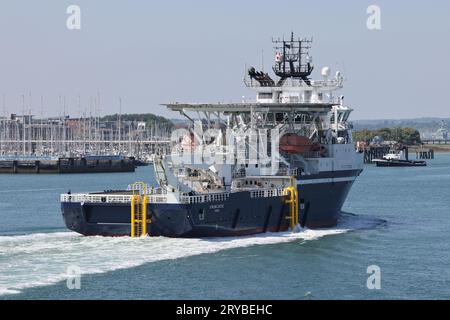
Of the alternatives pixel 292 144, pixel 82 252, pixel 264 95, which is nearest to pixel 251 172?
pixel 292 144

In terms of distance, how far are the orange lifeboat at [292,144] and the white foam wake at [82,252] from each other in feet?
14.3

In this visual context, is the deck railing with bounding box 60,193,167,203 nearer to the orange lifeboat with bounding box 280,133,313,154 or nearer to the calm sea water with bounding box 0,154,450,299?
the calm sea water with bounding box 0,154,450,299

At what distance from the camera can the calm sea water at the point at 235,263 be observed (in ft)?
111

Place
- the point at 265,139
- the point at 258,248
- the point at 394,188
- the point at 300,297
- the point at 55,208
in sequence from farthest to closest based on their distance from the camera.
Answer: the point at 394,188 < the point at 55,208 < the point at 265,139 < the point at 258,248 < the point at 300,297

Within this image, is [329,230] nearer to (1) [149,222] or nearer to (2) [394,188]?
(1) [149,222]

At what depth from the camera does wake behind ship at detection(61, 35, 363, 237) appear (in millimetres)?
42875

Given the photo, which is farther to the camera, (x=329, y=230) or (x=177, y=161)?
(x=329, y=230)

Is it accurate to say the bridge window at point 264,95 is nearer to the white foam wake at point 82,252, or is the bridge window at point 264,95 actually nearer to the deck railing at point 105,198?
the white foam wake at point 82,252

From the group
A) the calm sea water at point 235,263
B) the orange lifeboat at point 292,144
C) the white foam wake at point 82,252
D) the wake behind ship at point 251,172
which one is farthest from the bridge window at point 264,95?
the white foam wake at point 82,252

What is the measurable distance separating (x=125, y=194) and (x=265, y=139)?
741 cm

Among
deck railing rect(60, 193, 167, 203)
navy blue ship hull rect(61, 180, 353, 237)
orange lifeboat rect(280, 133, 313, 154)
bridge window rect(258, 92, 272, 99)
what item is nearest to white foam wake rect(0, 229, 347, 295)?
navy blue ship hull rect(61, 180, 353, 237)

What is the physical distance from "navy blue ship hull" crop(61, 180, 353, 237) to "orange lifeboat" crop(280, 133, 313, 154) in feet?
10.4
